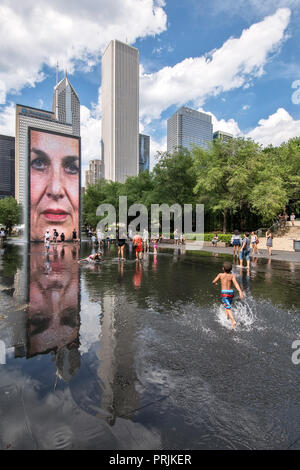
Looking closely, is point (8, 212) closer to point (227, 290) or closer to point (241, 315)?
point (241, 315)

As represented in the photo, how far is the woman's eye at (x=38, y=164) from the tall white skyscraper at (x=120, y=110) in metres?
140

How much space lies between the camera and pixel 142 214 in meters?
38.0

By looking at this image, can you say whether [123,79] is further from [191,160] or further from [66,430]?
[66,430]

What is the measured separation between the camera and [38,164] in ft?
117

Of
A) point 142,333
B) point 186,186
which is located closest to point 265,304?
point 142,333

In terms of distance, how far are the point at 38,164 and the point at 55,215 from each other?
7194mm

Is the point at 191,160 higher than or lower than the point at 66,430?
higher

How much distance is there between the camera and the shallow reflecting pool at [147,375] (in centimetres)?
239

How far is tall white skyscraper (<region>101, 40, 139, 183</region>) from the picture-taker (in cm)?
17788

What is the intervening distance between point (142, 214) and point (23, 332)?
1326 inches

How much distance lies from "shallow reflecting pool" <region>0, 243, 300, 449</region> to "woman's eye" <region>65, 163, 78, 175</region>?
33876 mm

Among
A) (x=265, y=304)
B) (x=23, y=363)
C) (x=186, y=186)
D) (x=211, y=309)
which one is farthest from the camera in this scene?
(x=186, y=186)

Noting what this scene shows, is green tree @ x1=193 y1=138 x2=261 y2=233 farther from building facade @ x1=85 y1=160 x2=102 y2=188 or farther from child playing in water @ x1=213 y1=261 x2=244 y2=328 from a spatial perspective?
building facade @ x1=85 y1=160 x2=102 y2=188

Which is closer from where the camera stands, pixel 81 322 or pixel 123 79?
pixel 81 322
